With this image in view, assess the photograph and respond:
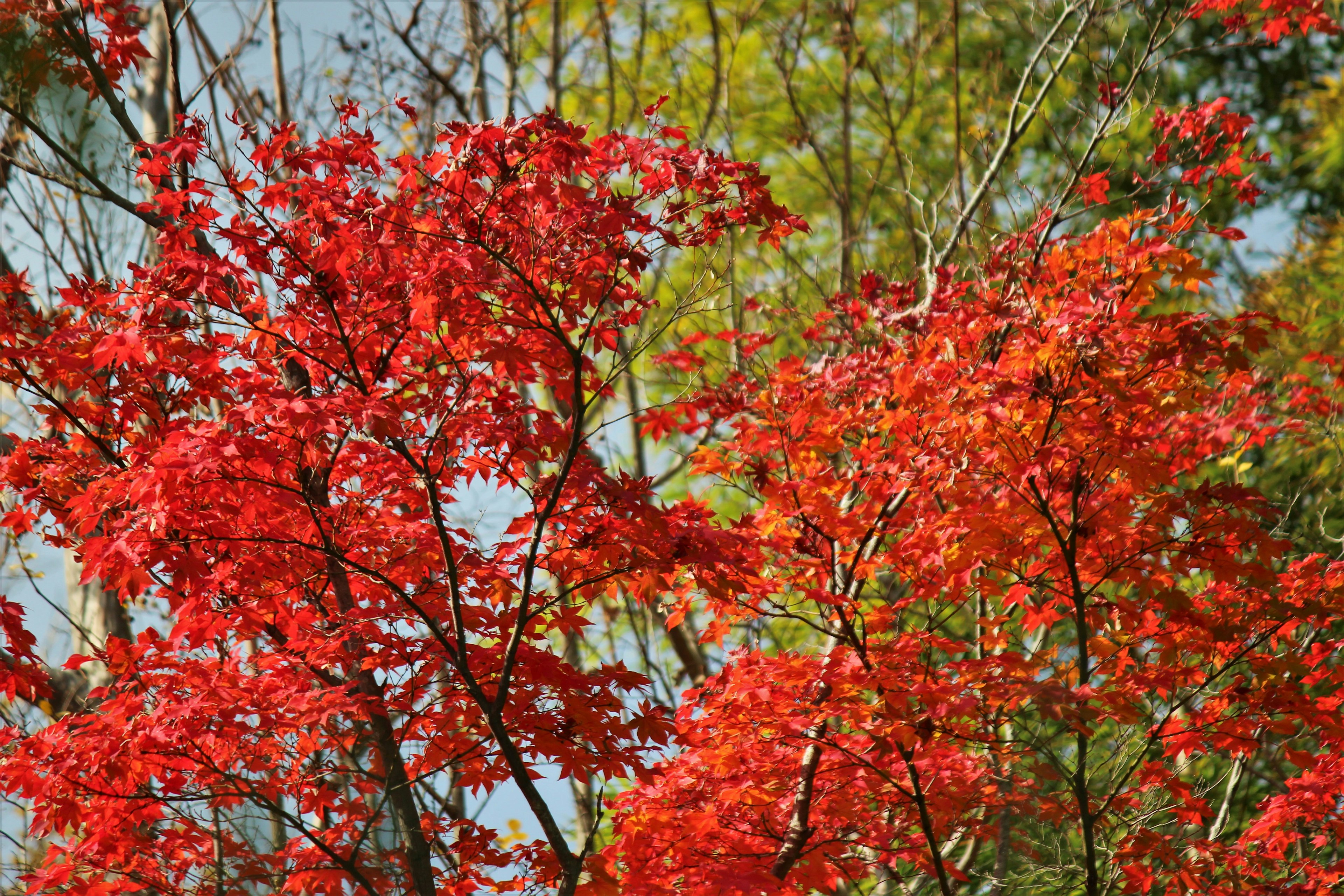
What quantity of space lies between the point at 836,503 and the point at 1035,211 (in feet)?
5.68

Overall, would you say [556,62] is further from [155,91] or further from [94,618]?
[94,618]

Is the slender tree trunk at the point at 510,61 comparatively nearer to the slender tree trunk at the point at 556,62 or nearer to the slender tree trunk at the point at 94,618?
the slender tree trunk at the point at 556,62

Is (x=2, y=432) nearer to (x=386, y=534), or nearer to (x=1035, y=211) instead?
(x=386, y=534)

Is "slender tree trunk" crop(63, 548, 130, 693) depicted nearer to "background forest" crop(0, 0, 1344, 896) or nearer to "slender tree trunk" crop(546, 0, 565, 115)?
"background forest" crop(0, 0, 1344, 896)

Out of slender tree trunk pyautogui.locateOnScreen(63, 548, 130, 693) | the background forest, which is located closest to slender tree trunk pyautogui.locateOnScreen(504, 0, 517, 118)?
the background forest

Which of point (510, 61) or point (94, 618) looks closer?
point (94, 618)

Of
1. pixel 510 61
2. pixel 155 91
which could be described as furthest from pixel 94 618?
pixel 510 61

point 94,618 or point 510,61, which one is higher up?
point 510,61

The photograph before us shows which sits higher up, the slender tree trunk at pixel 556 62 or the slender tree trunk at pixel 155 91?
the slender tree trunk at pixel 556 62

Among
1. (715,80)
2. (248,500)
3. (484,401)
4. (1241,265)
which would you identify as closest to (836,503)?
(484,401)

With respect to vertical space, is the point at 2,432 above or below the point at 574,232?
above

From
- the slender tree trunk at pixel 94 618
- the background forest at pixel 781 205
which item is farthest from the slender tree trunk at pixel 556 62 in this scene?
the slender tree trunk at pixel 94 618

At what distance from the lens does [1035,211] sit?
525 centimetres

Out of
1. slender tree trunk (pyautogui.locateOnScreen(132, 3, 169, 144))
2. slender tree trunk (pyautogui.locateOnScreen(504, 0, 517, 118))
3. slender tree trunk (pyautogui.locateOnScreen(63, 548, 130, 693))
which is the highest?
slender tree trunk (pyautogui.locateOnScreen(504, 0, 517, 118))
